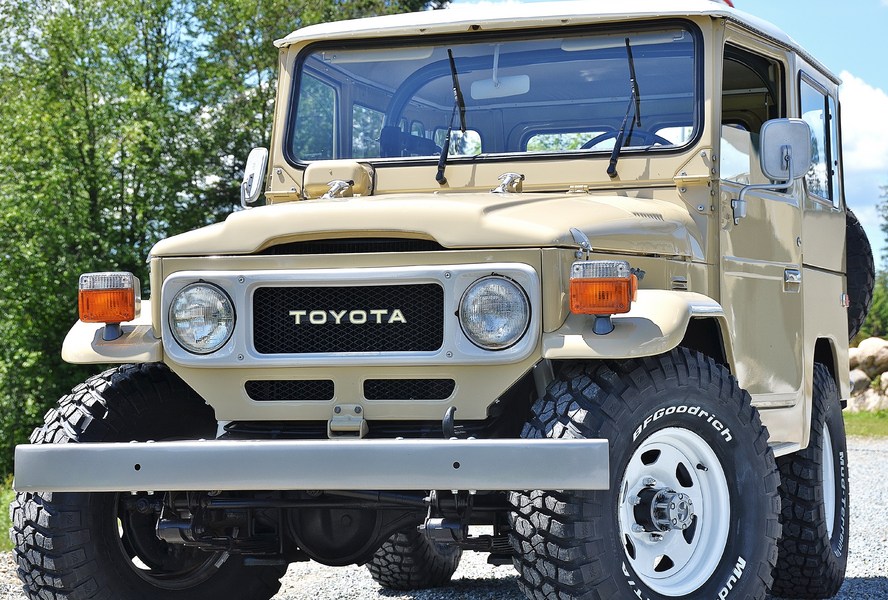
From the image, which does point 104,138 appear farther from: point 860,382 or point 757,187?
point 757,187

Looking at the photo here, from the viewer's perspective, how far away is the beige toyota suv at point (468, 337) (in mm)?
4152

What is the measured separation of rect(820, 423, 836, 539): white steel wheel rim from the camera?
7.03 m

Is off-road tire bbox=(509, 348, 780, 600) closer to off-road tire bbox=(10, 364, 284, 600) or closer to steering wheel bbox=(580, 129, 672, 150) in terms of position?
steering wheel bbox=(580, 129, 672, 150)

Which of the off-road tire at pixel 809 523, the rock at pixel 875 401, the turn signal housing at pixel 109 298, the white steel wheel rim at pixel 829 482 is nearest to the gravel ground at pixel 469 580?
the off-road tire at pixel 809 523

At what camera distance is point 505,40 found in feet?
19.1

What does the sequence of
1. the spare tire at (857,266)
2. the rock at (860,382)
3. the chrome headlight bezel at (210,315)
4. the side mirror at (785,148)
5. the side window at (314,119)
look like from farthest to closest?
the rock at (860,382), the spare tire at (857,266), the side window at (314,119), the side mirror at (785,148), the chrome headlight bezel at (210,315)

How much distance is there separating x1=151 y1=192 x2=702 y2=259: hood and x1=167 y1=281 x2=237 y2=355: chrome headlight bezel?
0.14 meters

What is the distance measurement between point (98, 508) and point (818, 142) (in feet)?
14.4

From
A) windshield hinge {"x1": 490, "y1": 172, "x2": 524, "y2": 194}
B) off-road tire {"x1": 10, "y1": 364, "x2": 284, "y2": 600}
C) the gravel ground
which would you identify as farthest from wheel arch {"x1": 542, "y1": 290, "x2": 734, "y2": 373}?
the gravel ground

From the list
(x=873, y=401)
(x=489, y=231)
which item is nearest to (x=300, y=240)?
(x=489, y=231)

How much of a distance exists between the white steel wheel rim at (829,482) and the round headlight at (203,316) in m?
3.70

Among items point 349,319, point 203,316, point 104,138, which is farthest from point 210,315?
point 104,138

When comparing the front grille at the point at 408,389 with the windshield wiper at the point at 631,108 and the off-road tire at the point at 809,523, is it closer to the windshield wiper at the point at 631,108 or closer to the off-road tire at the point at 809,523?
the windshield wiper at the point at 631,108

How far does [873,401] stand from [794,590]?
23990 millimetres
